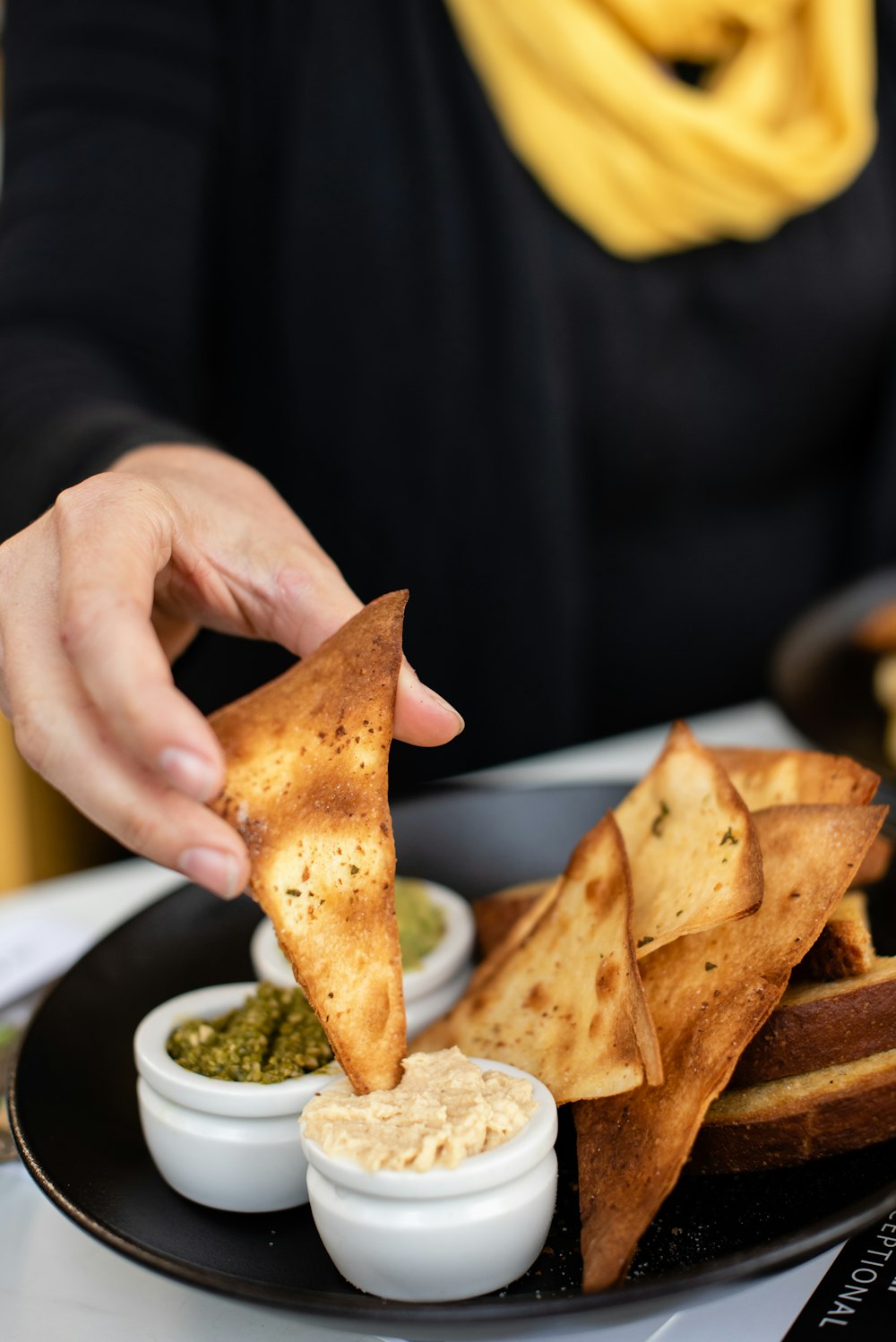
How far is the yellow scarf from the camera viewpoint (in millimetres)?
1561

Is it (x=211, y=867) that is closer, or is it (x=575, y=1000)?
(x=211, y=867)

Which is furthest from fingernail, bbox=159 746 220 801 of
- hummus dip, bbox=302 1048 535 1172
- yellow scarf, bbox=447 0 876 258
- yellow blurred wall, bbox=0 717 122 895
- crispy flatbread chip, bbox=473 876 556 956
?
yellow blurred wall, bbox=0 717 122 895

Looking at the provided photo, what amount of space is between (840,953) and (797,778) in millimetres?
211

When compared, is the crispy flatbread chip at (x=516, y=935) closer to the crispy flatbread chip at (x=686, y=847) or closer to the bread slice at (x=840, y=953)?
the crispy flatbread chip at (x=686, y=847)

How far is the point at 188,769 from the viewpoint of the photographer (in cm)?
52

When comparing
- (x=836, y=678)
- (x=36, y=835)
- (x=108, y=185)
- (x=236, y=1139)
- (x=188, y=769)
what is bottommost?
(x=36, y=835)

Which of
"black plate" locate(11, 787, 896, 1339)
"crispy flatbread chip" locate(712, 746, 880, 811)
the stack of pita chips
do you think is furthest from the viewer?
"crispy flatbread chip" locate(712, 746, 880, 811)

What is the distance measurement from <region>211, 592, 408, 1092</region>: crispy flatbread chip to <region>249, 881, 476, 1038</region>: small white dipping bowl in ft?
0.63

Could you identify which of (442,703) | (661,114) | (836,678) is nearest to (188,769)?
(442,703)

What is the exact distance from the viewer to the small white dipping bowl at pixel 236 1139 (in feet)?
2.20

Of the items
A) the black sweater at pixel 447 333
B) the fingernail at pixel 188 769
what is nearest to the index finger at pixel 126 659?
the fingernail at pixel 188 769

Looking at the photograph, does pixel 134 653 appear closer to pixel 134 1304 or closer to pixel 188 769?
pixel 188 769

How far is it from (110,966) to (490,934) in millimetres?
303

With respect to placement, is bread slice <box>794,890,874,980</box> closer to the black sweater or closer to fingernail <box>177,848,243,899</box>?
fingernail <box>177,848,243,899</box>
